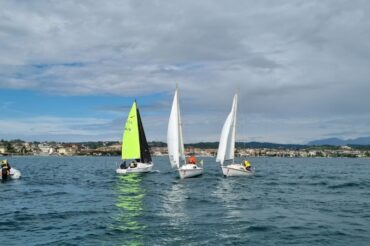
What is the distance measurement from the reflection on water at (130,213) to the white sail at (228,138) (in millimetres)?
16081

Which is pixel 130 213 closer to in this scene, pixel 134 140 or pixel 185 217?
pixel 185 217

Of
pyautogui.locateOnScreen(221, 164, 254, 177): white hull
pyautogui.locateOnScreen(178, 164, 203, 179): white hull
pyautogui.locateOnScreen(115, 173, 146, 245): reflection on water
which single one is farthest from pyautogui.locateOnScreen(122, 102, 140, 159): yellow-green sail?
pyautogui.locateOnScreen(115, 173, 146, 245): reflection on water

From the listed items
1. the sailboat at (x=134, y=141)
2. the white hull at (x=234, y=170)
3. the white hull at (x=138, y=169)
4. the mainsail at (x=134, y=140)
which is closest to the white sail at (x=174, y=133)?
the white hull at (x=234, y=170)

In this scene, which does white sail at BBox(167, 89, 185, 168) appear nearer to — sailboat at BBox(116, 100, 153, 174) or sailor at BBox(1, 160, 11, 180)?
sailboat at BBox(116, 100, 153, 174)

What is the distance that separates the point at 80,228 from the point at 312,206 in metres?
15.0

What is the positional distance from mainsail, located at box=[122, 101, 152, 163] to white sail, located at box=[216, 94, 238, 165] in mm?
12199

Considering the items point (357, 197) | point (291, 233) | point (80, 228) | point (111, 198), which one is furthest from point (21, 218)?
point (357, 197)

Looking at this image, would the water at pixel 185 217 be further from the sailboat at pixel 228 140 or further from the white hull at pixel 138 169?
the white hull at pixel 138 169

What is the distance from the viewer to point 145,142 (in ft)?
212

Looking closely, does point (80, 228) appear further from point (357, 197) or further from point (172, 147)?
point (172, 147)

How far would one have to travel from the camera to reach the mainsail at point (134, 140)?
64000 mm

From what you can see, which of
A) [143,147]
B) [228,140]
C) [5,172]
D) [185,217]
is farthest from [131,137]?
[185,217]

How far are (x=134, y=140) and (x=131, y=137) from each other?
61 cm

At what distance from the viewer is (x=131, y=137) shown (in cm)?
6456
